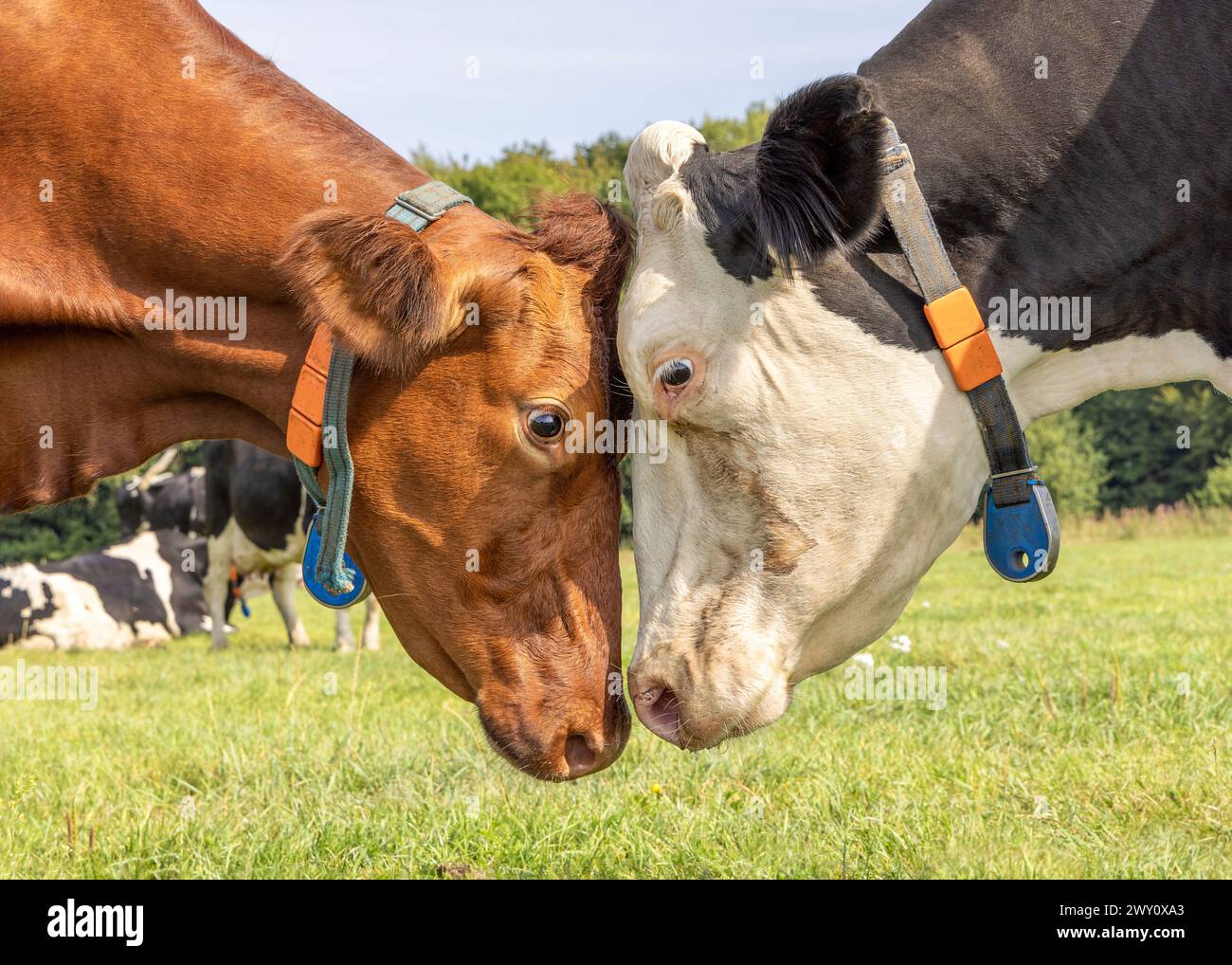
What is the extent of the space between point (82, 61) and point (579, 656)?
6.36 feet

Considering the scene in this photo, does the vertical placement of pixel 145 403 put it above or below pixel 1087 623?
above

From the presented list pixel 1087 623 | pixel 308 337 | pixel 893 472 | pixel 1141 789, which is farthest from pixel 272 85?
pixel 1087 623

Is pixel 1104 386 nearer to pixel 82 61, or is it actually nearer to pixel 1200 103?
pixel 1200 103

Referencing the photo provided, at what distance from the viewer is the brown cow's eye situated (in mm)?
2750

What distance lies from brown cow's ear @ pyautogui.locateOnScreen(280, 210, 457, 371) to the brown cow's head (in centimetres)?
2

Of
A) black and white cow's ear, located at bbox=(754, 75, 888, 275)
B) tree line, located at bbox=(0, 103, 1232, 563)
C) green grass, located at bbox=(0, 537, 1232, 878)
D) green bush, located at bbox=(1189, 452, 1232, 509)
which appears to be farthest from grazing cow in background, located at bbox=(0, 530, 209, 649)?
green bush, located at bbox=(1189, 452, 1232, 509)

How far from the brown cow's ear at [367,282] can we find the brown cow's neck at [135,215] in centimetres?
27

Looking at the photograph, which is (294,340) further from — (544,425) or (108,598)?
(108,598)

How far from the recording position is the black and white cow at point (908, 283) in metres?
2.68

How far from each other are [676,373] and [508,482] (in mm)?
535

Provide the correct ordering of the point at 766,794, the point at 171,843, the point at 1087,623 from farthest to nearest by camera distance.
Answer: the point at 1087,623 < the point at 766,794 < the point at 171,843

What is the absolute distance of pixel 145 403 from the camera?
3.21 m

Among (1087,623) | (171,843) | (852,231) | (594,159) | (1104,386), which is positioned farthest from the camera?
(594,159)

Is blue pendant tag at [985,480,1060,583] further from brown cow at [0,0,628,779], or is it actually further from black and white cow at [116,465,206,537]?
black and white cow at [116,465,206,537]
